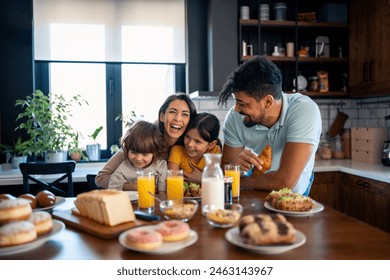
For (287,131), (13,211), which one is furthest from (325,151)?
(13,211)

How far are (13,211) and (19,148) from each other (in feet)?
8.21

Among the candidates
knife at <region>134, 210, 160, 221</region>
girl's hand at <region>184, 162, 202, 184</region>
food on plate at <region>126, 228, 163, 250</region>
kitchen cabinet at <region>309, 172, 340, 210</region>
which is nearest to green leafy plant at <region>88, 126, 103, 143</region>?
girl's hand at <region>184, 162, 202, 184</region>

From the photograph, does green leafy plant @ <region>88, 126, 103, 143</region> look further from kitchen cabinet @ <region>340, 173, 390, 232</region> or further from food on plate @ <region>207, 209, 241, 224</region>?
food on plate @ <region>207, 209, 241, 224</region>

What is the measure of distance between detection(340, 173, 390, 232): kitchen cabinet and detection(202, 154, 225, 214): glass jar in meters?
1.90

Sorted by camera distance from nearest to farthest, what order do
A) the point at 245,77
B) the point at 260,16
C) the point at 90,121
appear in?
the point at 245,77, the point at 260,16, the point at 90,121

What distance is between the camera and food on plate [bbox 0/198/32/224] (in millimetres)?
1007

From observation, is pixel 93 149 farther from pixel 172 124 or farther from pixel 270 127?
pixel 270 127

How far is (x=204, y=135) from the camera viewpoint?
6.47ft

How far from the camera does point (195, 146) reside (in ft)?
6.51

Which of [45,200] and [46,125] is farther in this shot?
[46,125]

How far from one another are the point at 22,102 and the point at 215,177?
2.62 metres

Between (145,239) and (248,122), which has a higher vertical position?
(248,122)
